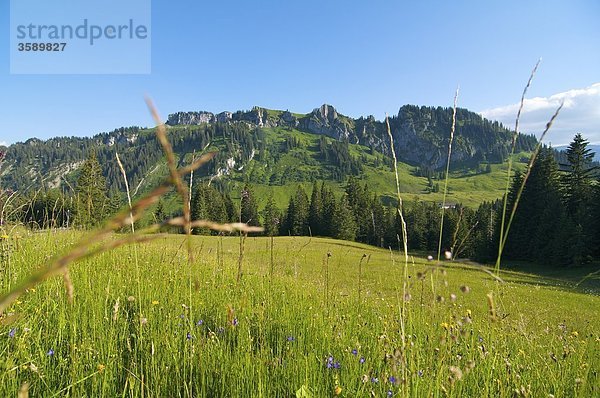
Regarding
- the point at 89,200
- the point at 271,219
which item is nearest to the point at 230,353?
the point at 89,200

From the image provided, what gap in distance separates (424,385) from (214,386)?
1.36 m

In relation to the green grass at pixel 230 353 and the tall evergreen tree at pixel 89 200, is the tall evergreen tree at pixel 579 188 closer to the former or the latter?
the green grass at pixel 230 353

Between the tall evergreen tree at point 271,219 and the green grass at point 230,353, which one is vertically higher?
the tall evergreen tree at point 271,219

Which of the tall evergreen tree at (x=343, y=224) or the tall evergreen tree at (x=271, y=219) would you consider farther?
the tall evergreen tree at (x=343, y=224)

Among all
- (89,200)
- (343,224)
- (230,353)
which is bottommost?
(343,224)

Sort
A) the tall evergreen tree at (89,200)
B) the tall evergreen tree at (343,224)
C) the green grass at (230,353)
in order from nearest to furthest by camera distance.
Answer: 1. the green grass at (230,353)
2. the tall evergreen tree at (89,200)
3. the tall evergreen tree at (343,224)

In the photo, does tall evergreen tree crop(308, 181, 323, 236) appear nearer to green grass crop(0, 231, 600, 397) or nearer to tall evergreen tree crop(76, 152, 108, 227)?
tall evergreen tree crop(76, 152, 108, 227)

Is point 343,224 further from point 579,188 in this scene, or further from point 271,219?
point 271,219

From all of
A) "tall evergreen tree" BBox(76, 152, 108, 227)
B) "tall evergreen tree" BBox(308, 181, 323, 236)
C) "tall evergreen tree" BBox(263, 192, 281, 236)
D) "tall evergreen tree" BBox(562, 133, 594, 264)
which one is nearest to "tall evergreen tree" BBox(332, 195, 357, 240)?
"tall evergreen tree" BBox(308, 181, 323, 236)

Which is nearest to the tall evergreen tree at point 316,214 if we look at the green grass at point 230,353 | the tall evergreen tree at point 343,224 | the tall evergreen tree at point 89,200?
the tall evergreen tree at point 343,224

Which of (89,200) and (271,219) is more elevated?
(89,200)

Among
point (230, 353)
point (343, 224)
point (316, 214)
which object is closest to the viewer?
point (230, 353)

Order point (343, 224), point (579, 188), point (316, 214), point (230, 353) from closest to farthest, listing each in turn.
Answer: point (230, 353)
point (579, 188)
point (343, 224)
point (316, 214)

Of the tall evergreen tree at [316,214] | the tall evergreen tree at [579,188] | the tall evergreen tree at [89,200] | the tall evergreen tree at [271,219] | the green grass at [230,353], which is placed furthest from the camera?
the tall evergreen tree at [316,214]
